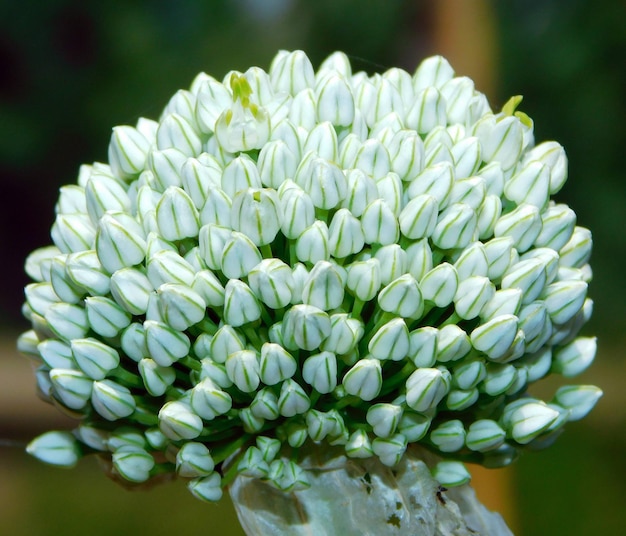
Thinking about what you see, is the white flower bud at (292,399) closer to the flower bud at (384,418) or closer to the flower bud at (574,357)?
the flower bud at (384,418)

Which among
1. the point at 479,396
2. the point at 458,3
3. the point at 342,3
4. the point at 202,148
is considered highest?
the point at 342,3

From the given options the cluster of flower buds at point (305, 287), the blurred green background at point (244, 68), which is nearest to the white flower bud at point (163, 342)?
the cluster of flower buds at point (305, 287)

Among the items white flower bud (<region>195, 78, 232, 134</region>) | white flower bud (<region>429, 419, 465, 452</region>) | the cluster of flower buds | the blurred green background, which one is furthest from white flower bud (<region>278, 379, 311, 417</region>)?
the blurred green background

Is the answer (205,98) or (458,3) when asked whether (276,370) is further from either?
(458,3)

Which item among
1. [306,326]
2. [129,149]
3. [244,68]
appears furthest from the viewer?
[244,68]

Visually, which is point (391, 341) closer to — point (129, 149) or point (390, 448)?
point (390, 448)

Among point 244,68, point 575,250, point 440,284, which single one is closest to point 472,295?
point 440,284

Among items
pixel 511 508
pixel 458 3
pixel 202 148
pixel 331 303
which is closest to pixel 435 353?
pixel 331 303
